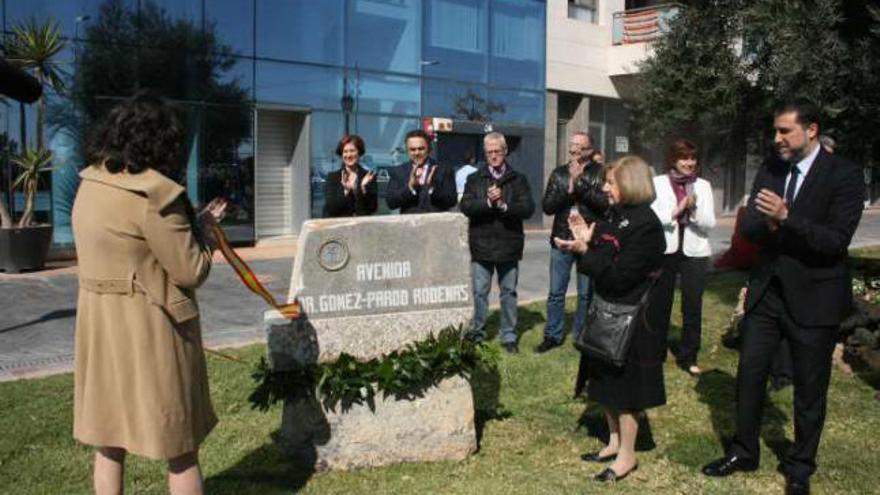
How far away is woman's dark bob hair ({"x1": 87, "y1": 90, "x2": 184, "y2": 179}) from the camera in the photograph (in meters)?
3.10

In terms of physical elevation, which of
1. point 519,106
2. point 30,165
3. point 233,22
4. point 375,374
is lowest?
point 375,374

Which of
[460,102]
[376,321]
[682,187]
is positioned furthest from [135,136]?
[460,102]

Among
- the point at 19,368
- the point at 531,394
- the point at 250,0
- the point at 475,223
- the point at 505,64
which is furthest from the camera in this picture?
the point at 505,64

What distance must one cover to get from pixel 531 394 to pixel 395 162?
40.0 ft

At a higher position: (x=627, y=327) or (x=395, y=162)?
Answer: (x=395, y=162)

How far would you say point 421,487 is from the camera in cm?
434

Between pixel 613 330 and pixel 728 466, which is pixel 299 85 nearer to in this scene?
pixel 613 330

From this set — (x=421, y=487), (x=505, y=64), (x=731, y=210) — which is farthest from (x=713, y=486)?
(x=731, y=210)

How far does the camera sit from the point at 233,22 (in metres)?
15.2

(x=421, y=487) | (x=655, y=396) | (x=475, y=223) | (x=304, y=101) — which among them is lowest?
(x=421, y=487)

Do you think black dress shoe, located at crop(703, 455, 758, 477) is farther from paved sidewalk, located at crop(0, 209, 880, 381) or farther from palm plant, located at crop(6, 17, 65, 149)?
palm plant, located at crop(6, 17, 65, 149)

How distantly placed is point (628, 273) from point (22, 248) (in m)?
10.3

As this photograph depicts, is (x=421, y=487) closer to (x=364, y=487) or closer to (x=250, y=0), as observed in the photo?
(x=364, y=487)

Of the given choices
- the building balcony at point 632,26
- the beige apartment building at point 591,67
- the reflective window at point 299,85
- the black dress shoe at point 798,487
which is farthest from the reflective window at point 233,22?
the black dress shoe at point 798,487
